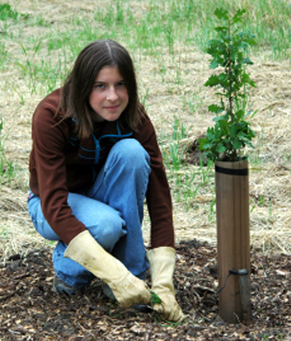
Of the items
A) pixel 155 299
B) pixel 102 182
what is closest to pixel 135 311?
pixel 155 299

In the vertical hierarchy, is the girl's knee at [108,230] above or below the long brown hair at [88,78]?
below

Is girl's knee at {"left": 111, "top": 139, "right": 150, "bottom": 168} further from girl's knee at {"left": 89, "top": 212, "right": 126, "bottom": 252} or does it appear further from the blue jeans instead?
girl's knee at {"left": 89, "top": 212, "right": 126, "bottom": 252}

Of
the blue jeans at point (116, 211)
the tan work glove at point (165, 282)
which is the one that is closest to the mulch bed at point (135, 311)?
the tan work glove at point (165, 282)

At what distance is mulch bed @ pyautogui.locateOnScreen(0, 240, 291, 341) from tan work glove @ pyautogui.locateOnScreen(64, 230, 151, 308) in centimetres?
14

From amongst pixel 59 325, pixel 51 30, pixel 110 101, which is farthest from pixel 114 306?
pixel 51 30

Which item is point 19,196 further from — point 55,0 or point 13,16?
point 55,0

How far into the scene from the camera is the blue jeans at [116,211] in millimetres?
1963

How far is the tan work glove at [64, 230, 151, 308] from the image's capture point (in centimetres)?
182

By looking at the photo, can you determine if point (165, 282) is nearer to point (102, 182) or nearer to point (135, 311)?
point (135, 311)

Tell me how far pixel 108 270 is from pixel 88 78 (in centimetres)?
71

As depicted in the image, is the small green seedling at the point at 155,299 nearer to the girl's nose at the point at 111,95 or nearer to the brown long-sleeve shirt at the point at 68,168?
the brown long-sleeve shirt at the point at 68,168

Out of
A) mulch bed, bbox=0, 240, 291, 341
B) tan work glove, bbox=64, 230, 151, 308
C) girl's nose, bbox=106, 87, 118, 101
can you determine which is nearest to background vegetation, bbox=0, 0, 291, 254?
mulch bed, bbox=0, 240, 291, 341

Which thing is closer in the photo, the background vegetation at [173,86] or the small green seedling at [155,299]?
the small green seedling at [155,299]

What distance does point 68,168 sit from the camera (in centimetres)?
213
